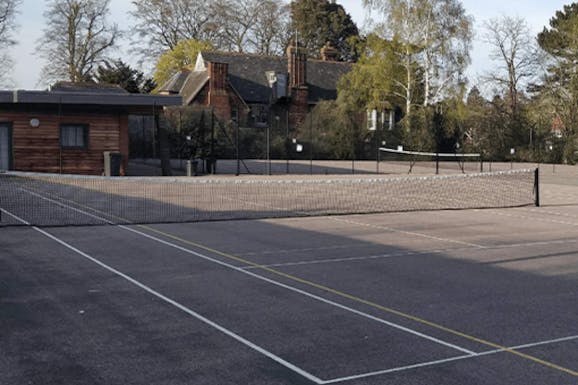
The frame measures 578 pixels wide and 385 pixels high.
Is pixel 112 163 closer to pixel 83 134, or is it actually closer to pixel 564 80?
pixel 83 134

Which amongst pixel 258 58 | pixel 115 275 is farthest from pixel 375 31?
pixel 115 275

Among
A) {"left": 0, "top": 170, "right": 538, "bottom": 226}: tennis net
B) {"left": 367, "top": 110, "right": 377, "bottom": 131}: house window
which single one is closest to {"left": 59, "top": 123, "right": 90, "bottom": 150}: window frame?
{"left": 0, "top": 170, "right": 538, "bottom": 226}: tennis net

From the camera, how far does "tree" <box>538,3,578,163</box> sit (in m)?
56.8

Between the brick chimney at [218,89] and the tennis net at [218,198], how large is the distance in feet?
85.4

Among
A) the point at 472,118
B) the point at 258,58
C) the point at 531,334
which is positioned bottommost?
the point at 531,334

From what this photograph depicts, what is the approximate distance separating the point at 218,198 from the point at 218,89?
1315 inches

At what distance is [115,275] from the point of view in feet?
37.3

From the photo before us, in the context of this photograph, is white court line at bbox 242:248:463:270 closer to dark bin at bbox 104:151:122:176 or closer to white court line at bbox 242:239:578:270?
white court line at bbox 242:239:578:270

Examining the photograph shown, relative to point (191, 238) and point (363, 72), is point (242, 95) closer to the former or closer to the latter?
point (363, 72)

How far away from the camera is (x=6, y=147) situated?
105 feet

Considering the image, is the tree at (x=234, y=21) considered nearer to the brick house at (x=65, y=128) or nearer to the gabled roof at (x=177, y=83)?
the gabled roof at (x=177, y=83)

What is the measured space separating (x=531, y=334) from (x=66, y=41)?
2412 inches

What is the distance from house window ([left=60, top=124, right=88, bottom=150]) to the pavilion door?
213 cm

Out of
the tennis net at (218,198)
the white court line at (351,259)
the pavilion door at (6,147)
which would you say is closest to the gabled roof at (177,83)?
the pavilion door at (6,147)
